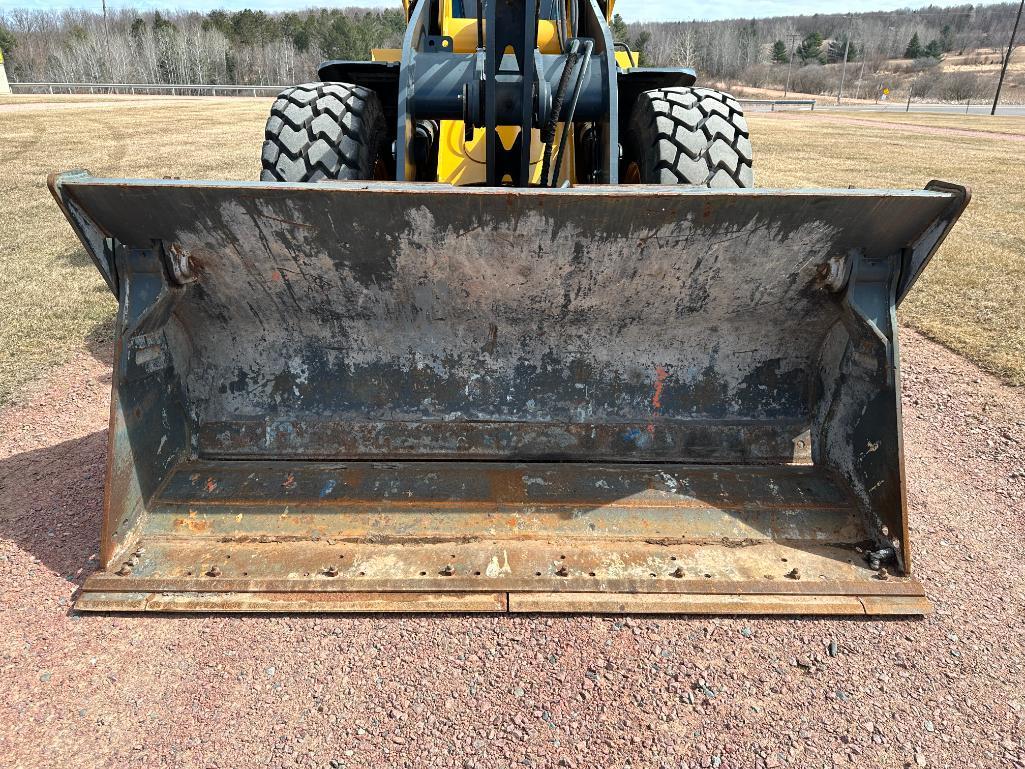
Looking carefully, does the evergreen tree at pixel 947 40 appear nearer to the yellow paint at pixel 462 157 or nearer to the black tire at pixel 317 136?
the yellow paint at pixel 462 157

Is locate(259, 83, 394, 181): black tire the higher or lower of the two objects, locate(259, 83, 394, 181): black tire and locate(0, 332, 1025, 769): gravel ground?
the higher

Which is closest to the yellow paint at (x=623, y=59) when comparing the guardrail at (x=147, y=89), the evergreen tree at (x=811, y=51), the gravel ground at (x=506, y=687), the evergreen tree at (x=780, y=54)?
the gravel ground at (x=506, y=687)

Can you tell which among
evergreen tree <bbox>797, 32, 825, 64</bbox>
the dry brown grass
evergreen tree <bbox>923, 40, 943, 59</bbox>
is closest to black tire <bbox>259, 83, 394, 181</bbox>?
the dry brown grass

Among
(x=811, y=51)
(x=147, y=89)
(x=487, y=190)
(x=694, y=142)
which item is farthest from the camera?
(x=811, y=51)

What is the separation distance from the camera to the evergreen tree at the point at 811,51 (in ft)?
298

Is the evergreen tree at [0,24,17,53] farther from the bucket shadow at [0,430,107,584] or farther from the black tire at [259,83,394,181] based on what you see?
the bucket shadow at [0,430,107,584]

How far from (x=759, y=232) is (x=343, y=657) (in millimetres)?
1973

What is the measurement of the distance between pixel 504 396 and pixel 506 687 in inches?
45.4

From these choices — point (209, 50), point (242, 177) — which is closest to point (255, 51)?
point (209, 50)

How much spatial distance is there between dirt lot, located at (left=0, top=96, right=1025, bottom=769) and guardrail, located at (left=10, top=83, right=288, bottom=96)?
159 feet

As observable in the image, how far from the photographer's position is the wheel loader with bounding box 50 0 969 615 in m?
2.23

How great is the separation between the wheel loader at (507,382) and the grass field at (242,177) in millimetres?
2213

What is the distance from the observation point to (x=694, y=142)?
314cm

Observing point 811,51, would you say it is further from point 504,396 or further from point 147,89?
point 504,396
